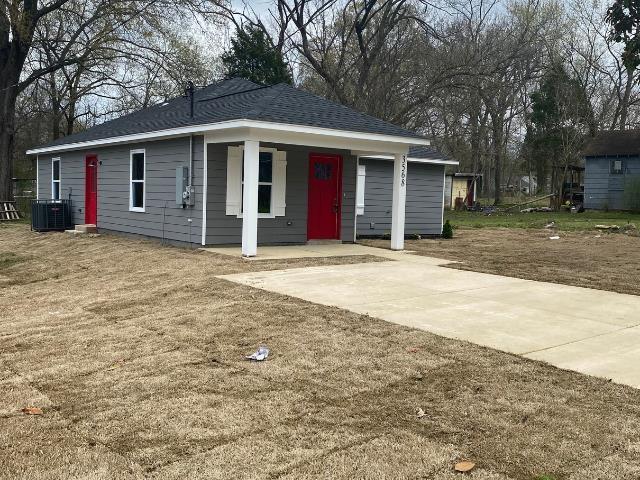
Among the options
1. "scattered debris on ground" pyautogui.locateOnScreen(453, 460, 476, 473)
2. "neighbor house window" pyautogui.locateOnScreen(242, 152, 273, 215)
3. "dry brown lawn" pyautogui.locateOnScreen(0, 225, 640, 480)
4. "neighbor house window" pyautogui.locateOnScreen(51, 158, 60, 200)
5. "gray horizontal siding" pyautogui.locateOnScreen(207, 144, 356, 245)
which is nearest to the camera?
"scattered debris on ground" pyautogui.locateOnScreen(453, 460, 476, 473)

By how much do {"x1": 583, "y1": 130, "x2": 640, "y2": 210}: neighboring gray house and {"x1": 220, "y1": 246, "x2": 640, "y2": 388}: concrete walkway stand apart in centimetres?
2611

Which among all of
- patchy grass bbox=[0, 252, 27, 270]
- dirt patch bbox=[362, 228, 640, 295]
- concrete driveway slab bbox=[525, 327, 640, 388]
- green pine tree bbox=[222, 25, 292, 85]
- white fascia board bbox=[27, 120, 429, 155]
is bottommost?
patchy grass bbox=[0, 252, 27, 270]

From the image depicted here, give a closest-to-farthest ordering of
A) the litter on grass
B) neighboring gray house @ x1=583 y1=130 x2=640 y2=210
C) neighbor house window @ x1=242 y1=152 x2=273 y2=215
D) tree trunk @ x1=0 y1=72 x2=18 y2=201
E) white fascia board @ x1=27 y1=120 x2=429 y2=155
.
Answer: the litter on grass
white fascia board @ x1=27 y1=120 x2=429 y2=155
neighbor house window @ x1=242 y1=152 x2=273 y2=215
tree trunk @ x1=0 y1=72 x2=18 y2=201
neighboring gray house @ x1=583 y1=130 x2=640 y2=210

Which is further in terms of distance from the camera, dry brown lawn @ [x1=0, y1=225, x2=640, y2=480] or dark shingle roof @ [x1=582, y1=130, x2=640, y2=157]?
dark shingle roof @ [x1=582, y1=130, x2=640, y2=157]

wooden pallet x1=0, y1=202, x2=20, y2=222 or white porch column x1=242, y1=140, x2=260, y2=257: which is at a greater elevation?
white porch column x1=242, y1=140, x2=260, y2=257

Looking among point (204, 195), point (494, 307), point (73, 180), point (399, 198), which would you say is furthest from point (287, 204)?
point (73, 180)

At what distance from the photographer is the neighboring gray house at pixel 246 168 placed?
1190 centimetres

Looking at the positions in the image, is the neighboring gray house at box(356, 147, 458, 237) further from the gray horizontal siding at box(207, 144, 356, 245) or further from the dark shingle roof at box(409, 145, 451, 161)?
the gray horizontal siding at box(207, 144, 356, 245)

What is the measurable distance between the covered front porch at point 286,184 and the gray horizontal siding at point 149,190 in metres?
0.43

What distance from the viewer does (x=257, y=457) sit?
11.4ft

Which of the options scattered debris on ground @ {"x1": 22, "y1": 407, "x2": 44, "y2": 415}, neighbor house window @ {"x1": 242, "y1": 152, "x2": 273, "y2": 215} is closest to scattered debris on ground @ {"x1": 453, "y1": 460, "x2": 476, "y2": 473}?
scattered debris on ground @ {"x1": 22, "y1": 407, "x2": 44, "y2": 415}

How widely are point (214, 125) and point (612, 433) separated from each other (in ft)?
30.7

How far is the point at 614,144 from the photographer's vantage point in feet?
112

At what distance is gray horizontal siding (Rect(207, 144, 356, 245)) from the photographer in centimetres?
1286
